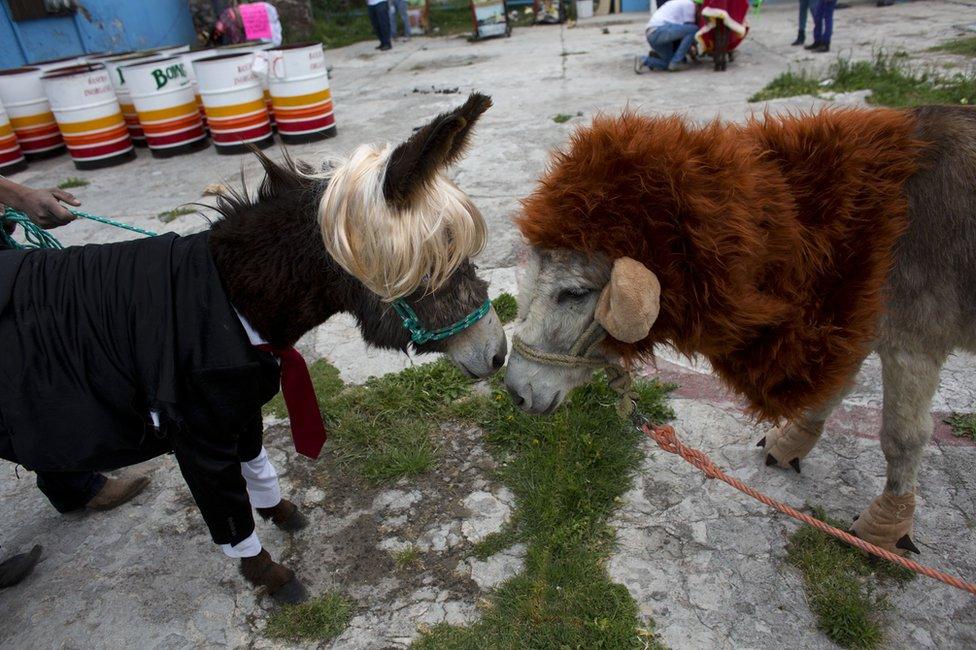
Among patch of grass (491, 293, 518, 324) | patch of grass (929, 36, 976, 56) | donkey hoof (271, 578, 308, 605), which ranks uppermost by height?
patch of grass (929, 36, 976, 56)

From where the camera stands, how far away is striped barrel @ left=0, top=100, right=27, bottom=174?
884cm

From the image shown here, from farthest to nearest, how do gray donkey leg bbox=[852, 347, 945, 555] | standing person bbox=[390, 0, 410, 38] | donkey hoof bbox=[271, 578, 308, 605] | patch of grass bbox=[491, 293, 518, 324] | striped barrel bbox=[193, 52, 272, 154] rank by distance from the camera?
1. standing person bbox=[390, 0, 410, 38]
2. striped barrel bbox=[193, 52, 272, 154]
3. patch of grass bbox=[491, 293, 518, 324]
4. donkey hoof bbox=[271, 578, 308, 605]
5. gray donkey leg bbox=[852, 347, 945, 555]

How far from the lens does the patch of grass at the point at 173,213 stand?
21.5 feet

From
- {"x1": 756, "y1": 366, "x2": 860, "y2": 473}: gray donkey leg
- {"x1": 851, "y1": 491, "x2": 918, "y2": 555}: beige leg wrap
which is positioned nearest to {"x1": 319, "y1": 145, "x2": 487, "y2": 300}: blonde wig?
{"x1": 756, "y1": 366, "x2": 860, "y2": 473}: gray donkey leg

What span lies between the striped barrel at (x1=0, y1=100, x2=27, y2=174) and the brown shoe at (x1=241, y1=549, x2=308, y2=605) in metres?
9.54

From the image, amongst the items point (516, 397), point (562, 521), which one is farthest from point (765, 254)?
point (562, 521)

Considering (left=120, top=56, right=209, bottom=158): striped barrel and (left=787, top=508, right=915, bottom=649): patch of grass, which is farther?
(left=120, top=56, right=209, bottom=158): striped barrel

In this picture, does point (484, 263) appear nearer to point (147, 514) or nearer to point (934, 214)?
point (147, 514)

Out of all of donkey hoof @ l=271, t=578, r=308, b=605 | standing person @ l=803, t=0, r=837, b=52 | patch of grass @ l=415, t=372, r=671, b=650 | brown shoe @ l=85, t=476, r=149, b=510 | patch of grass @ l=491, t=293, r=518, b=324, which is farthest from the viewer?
standing person @ l=803, t=0, r=837, b=52

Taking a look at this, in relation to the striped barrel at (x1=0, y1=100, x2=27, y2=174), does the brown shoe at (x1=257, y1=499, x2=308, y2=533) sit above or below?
below

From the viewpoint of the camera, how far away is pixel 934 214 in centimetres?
195

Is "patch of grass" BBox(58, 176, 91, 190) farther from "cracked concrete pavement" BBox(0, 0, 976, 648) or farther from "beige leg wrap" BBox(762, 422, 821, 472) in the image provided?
"beige leg wrap" BBox(762, 422, 821, 472)

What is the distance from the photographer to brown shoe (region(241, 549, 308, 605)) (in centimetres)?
245

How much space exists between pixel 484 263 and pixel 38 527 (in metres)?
3.35
